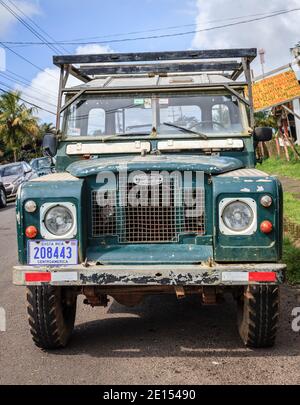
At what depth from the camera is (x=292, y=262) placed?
280 inches

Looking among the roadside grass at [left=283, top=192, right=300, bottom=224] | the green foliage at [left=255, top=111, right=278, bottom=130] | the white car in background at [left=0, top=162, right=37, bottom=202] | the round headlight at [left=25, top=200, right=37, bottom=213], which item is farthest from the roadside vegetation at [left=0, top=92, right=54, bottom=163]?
the round headlight at [left=25, top=200, right=37, bottom=213]

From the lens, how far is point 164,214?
425 centimetres

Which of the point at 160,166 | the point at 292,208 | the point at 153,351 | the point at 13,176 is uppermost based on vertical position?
the point at 13,176

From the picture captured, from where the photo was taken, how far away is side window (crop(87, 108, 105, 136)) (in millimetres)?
5504

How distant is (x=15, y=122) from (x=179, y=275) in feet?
128

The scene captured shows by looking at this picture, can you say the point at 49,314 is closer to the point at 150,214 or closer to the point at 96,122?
the point at 150,214

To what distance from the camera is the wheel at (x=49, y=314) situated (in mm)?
4184

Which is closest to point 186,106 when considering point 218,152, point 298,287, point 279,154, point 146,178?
point 218,152

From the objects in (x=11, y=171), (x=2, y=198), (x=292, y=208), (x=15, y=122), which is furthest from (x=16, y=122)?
(x=292, y=208)

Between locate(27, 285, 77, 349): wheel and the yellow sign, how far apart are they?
49.2 ft

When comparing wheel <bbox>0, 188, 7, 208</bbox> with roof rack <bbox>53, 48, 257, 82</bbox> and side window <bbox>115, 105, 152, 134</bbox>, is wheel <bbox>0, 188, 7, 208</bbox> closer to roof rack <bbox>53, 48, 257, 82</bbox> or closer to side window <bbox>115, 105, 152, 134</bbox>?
roof rack <bbox>53, 48, 257, 82</bbox>

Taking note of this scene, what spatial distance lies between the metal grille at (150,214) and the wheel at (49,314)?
55 centimetres

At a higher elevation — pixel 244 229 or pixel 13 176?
pixel 13 176
